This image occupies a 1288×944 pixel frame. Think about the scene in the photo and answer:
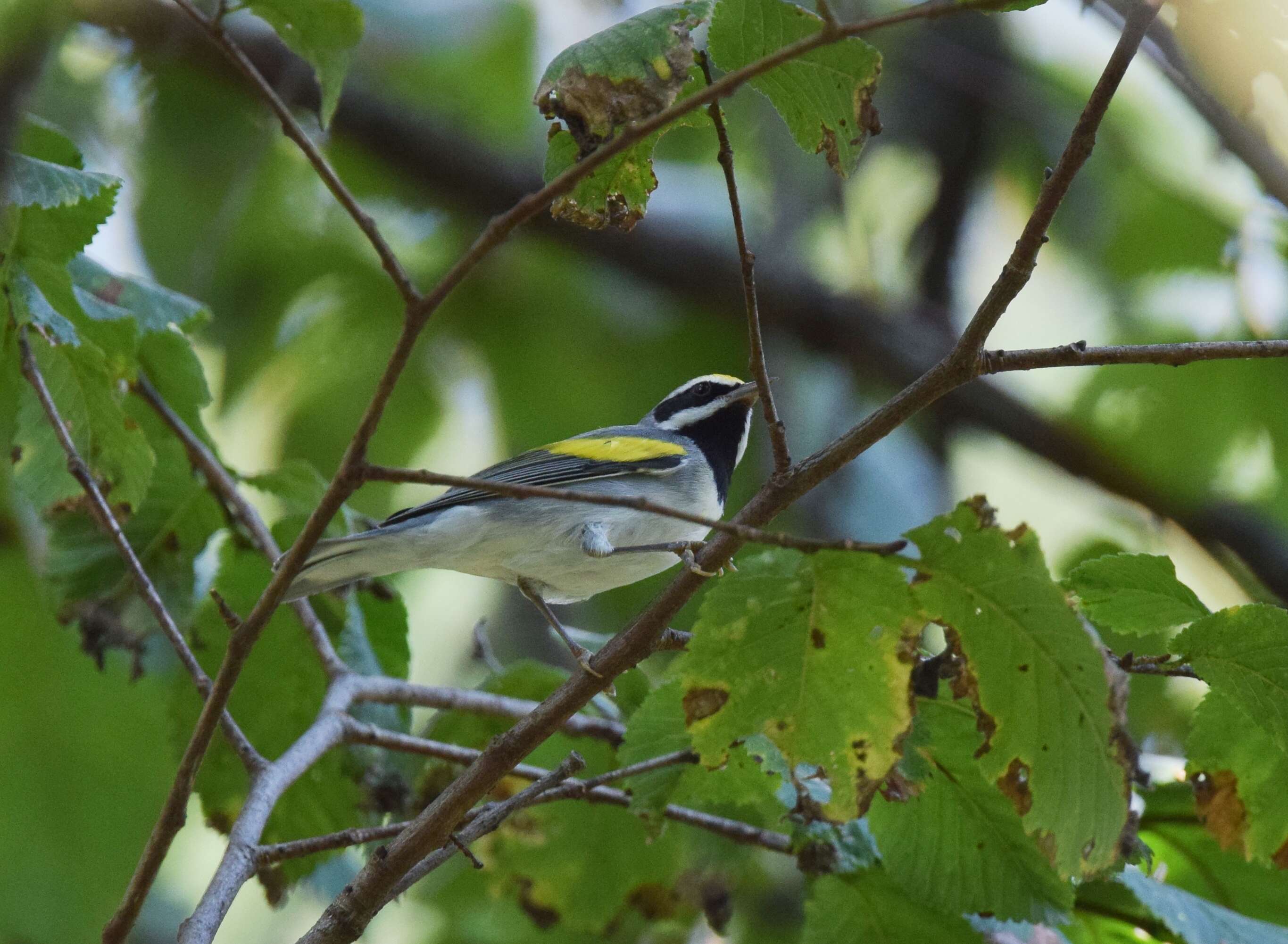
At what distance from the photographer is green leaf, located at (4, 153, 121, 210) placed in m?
2.58

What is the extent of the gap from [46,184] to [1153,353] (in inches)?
86.4

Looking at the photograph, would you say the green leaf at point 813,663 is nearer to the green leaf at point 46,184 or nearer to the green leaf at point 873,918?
the green leaf at point 873,918

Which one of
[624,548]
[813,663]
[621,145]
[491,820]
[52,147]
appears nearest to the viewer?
[621,145]

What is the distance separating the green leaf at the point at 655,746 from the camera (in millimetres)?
2934

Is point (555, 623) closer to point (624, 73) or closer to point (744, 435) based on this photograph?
point (744, 435)

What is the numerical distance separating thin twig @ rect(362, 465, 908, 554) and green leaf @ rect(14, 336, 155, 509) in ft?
4.34

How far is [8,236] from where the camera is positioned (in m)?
2.87

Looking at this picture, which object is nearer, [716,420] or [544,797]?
[544,797]

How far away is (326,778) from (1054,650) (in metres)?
2.54

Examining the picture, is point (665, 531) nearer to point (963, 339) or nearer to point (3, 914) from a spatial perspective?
point (963, 339)

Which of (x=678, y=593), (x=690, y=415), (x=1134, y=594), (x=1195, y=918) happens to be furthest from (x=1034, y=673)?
(x=690, y=415)

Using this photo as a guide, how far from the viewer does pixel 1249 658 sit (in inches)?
85.6

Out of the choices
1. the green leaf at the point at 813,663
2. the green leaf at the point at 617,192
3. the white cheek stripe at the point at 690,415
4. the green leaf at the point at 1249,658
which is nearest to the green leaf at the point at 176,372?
the green leaf at the point at 617,192

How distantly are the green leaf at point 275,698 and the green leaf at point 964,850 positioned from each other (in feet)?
5.69
